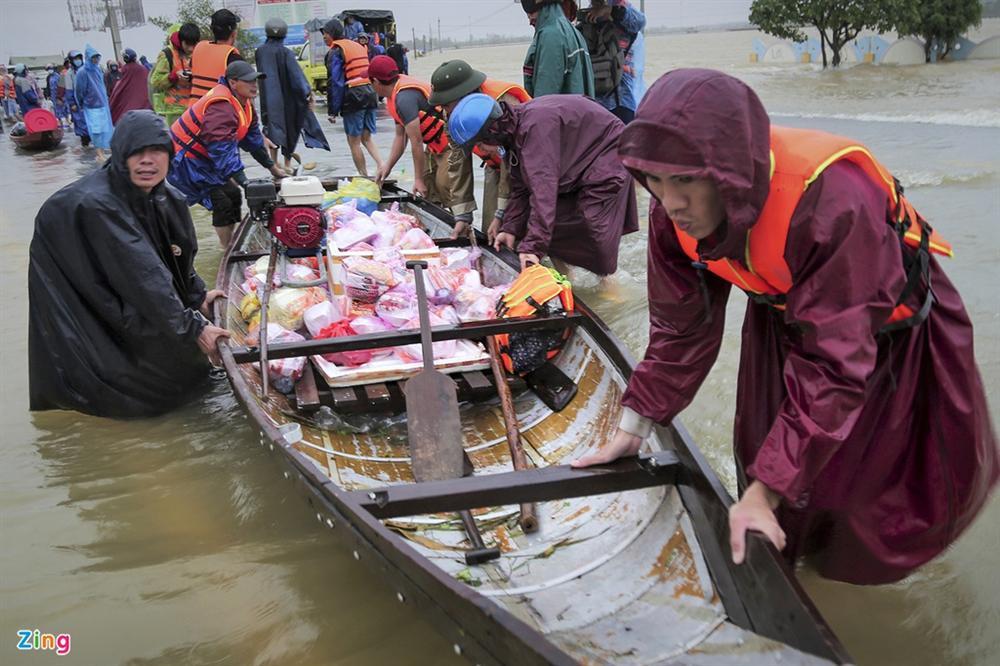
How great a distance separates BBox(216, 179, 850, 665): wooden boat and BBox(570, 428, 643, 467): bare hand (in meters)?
0.03

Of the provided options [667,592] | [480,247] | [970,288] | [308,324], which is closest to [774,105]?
[970,288]

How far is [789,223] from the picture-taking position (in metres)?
1.68

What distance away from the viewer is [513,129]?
4637 millimetres

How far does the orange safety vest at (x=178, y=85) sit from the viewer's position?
30.8 feet

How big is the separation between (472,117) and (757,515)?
312cm

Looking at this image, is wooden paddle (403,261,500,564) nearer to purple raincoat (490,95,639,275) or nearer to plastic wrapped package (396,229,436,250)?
purple raincoat (490,95,639,275)

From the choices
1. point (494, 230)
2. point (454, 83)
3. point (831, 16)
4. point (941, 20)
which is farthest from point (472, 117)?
point (941, 20)

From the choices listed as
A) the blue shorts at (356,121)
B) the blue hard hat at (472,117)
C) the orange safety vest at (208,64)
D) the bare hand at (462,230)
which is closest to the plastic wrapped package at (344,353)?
the blue hard hat at (472,117)

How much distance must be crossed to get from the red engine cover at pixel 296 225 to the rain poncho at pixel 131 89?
7896mm

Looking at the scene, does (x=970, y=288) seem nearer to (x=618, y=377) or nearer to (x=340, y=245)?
(x=618, y=377)

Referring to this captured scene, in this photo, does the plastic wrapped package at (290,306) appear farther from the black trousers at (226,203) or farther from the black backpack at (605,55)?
the black backpack at (605,55)

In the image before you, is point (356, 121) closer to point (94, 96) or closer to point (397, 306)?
point (94, 96)

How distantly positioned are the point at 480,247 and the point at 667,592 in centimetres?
331

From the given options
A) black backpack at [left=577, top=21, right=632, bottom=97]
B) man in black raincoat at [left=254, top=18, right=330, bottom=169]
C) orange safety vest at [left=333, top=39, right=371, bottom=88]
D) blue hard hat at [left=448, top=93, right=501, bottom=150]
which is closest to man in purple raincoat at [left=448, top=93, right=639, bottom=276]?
blue hard hat at [left=448, top=93, right=501, bottom=150]
